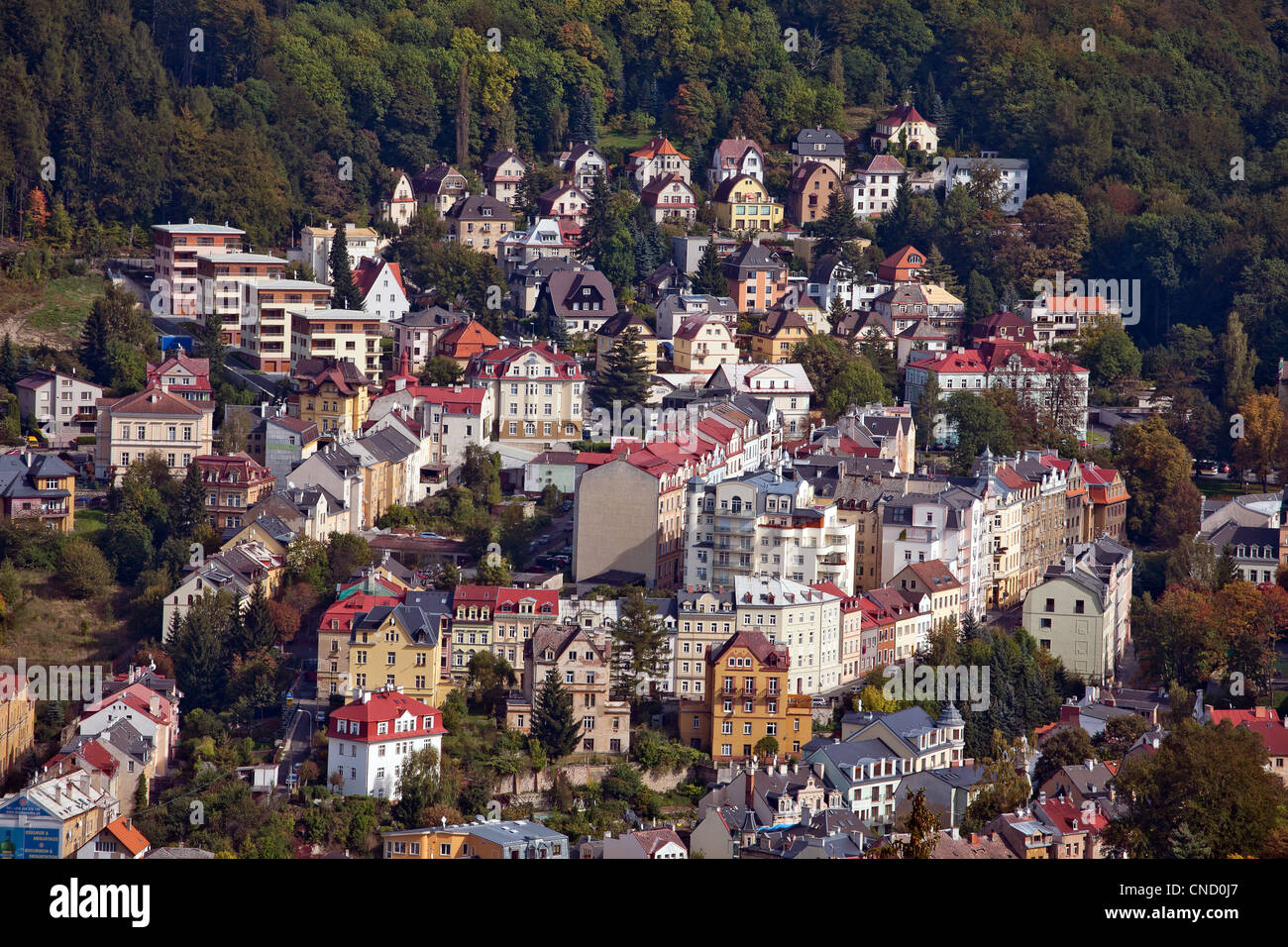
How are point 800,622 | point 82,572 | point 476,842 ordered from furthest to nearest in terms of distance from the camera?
point 82,572 → point 800,622 → point 476,842

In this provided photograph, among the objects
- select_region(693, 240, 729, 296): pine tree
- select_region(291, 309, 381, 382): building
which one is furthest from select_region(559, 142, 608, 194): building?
select_region(291, 309, 381, 382): building

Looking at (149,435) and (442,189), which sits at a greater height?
(442,189)

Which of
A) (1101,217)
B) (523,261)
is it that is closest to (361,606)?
(523,261)

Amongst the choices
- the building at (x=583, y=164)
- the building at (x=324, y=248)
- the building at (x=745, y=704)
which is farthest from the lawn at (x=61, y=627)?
the building at (x=583, y=164)

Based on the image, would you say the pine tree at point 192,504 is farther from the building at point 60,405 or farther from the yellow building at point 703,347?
the yellow building at point 703,347

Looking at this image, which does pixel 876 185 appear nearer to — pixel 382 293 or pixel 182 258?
pixel 382 293

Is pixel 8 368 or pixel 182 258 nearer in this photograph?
pixel 8 368

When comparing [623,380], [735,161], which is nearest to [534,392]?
[623,380]
